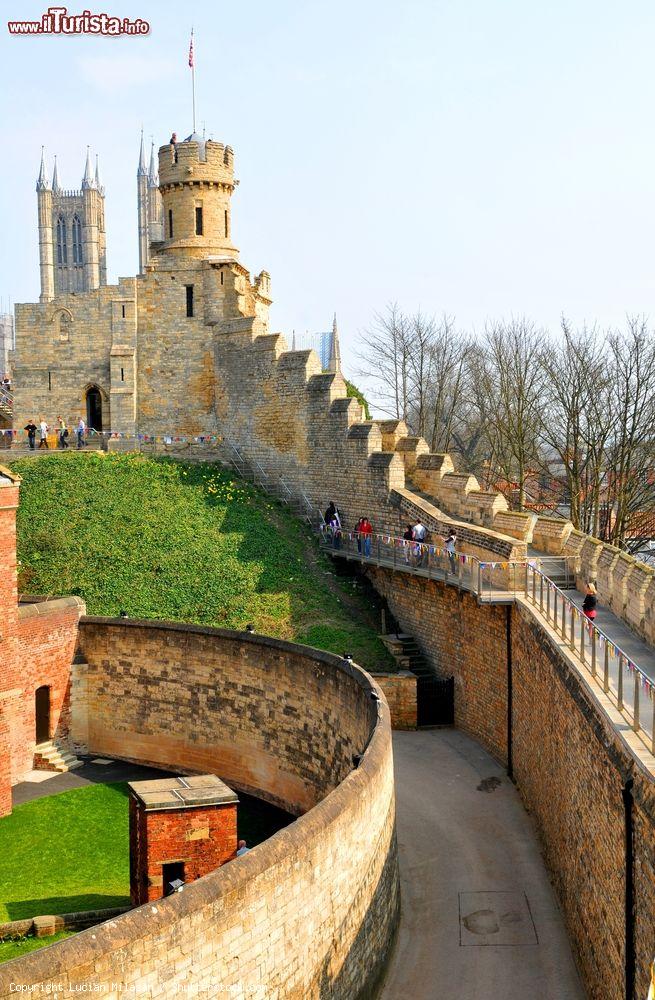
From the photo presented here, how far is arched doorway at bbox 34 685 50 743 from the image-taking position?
76.5 ft

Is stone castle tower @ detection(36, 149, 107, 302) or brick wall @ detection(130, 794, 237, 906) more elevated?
stone castle tower @ detection(36, 149, 107, 302)

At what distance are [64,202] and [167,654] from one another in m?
94.3

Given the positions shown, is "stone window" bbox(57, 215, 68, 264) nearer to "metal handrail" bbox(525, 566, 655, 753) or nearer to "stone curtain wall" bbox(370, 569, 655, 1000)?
"stone curtain wall" bbox(370, 569, 655, 1000)

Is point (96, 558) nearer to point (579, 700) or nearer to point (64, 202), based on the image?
point (579, 700)

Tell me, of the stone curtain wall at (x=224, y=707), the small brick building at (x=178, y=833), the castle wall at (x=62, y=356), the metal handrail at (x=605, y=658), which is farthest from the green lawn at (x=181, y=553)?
the small brick building at (x=178, y=833)

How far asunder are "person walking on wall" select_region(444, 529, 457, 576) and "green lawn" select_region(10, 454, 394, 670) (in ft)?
9.79

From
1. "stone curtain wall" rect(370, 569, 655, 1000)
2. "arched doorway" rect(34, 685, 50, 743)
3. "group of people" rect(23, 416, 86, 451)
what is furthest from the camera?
"group of people" rect(23, 416, 86, 451)

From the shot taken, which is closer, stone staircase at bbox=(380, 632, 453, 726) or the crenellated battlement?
stone staircase at bbox=(380, 632, 453, 726)

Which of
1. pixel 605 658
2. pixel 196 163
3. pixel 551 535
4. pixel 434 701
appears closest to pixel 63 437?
pixel 196 163

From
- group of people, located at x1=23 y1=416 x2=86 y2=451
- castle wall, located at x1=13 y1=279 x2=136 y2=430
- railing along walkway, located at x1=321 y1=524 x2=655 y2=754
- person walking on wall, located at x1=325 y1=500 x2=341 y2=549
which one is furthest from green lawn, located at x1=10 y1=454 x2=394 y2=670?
castle wall, located at x1=13 y1=279 x2=136 y2=430

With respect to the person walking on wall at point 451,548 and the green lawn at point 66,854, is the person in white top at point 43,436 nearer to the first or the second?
A: the person walking on wall at point 451,548

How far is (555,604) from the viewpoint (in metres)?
18.3

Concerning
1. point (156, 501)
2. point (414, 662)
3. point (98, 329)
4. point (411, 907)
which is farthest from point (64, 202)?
point (411, 907)

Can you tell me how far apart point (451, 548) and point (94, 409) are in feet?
61.2
